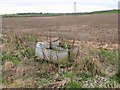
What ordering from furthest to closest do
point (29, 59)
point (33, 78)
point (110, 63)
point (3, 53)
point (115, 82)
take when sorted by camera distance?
1. point (3, 53)
2. point (29, 59)
3. point (110, 63)
4. point (33, 78)
5. point (115, 82)

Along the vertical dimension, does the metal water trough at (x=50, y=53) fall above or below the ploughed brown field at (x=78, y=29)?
above

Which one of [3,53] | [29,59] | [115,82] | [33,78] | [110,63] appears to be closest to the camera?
[115,82]

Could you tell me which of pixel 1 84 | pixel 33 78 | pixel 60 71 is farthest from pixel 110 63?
pixel 1 84

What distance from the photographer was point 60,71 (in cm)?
912

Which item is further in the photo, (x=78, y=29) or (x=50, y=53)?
(x=78, y=29)

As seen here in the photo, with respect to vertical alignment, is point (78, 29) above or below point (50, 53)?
below

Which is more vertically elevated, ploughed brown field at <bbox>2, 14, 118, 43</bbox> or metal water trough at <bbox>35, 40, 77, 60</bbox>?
metal water trough at <bbox>35, 40, 77, 60</bbox>

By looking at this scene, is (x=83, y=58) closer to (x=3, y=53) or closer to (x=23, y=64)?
(x=23, y=64)

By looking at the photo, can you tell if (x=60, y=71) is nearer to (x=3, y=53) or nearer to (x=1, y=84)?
(x=1, y=84)

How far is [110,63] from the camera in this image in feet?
32.2

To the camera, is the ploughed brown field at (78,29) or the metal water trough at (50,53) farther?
the ploughed brown field at (78,29)

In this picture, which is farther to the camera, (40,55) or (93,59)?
(40,55)

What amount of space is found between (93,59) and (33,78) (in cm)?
155

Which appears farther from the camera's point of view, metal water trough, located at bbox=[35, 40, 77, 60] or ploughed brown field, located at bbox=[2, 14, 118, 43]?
ploughed brown field, located at bbox=[2, 14, 118, 43]
